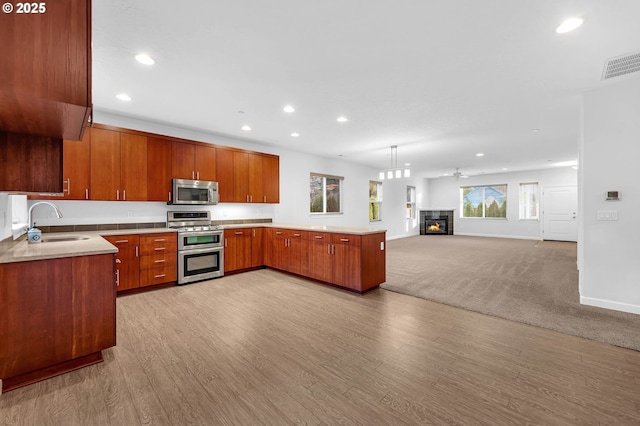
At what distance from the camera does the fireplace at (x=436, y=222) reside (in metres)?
12.3

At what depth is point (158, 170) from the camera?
14.7 ft

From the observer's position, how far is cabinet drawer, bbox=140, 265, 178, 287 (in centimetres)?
404

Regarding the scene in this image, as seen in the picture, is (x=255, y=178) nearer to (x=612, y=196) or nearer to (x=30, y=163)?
(x=30, y=163)

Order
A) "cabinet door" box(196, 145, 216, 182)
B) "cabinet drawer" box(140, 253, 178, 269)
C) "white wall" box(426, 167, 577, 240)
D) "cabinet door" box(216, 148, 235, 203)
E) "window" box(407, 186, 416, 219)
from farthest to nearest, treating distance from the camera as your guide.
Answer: "window" box(407, 186, 416, 219) < "white wall" box(426, 167, 577, 240) < "cabinet door" box(216, 148, 235, 203) < "cabinet door" box(196, 145, 216, 182) < "cabinet drawer" box(140, 253, 178, 269)

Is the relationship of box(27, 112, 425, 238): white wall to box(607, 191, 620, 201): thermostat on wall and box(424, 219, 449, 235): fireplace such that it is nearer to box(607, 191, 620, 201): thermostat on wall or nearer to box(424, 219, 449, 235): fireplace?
box(424, 219, 449, 235): fireplace

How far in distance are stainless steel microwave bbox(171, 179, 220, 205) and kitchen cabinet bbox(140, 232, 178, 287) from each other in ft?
2.22

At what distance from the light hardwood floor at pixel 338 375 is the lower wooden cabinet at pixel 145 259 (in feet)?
3.02

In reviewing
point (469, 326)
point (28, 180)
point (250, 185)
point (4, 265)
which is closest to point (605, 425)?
point (469, 326)

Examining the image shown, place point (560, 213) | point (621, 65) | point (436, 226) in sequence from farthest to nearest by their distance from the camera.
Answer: point (436, 226) → point (560, 213) → point (621, 65)

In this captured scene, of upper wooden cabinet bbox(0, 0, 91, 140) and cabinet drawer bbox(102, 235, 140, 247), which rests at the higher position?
upper wooden cabinet bbox(0, 0, 91, 140)

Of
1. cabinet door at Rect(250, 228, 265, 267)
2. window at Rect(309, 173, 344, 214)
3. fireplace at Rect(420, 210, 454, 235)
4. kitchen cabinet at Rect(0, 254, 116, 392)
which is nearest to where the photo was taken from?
kitchen cabinet at Rect(0, 254, 116, 392)

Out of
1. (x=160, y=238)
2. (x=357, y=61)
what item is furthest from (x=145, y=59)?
(x=160, y=238)

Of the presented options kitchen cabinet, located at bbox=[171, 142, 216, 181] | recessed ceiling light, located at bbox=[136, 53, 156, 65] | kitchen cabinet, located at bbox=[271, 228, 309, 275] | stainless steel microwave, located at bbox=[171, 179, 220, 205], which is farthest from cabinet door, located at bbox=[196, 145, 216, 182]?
recessed ceiling light, located at bbox=[136, 53, 156, 65]

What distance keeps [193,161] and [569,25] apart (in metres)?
5.06
